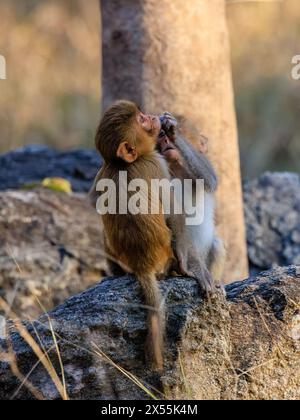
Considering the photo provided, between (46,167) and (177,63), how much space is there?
238cm

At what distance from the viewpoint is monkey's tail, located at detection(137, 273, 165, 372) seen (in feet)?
14.1

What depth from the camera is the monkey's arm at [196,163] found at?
541 centimetres

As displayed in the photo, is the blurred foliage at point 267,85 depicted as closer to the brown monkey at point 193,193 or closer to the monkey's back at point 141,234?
the brown monkey at point 193,193

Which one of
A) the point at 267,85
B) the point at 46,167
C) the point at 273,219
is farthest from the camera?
the point at 267,85

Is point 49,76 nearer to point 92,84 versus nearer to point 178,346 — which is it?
point 92,84

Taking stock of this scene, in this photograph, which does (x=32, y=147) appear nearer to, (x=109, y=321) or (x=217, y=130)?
(x=217, y=130)

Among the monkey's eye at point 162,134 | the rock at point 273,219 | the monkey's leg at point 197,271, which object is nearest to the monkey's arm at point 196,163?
the monkey's eye at point 162,134

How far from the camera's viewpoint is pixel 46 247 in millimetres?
7480

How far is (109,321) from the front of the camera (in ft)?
14.3

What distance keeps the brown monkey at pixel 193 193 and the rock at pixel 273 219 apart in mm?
2588

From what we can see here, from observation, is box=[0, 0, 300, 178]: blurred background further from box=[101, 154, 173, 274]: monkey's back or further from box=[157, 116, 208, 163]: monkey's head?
box=[101, 154, 173, 274]: monkey's back

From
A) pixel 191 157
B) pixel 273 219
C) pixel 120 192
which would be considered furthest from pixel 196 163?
pixel 273 219

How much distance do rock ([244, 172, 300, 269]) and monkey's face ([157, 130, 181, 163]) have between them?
10.1 ft

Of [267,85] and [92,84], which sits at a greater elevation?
[92,84]
